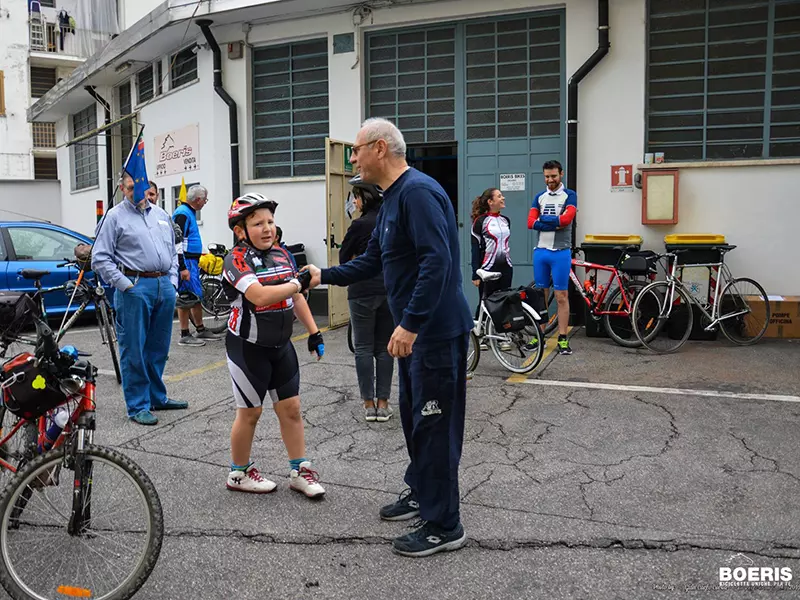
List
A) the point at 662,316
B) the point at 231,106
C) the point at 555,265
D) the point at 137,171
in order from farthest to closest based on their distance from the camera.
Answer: the point at 231,106 → the point at 555,265 → the point at 662,316 → the point at 137,171

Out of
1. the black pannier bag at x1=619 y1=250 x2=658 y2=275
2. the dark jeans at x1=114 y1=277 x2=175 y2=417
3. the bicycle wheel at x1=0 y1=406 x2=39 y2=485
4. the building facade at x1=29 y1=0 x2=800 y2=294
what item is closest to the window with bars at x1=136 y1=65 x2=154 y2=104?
the building facade at x1=29 y1=0 x2=800 y2=294

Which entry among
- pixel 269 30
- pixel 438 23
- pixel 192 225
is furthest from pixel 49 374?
pixel 269 30

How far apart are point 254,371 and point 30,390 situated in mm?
1253

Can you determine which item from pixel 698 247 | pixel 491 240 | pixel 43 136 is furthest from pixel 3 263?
pixel 43 136

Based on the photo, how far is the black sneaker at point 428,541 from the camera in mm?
3543

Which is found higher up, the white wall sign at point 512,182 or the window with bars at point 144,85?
the window with bars at point 144,85

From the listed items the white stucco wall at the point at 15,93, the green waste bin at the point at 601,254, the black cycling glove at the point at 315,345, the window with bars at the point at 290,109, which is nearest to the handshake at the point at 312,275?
the black cycling glove at the point at 315,345

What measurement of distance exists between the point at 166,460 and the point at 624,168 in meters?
7.12

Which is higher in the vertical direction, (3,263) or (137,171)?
(137,171)


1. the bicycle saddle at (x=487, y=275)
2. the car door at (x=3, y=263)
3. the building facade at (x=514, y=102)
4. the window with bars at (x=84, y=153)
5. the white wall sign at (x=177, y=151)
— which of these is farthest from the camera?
the window with bars at (x=84, y=153)

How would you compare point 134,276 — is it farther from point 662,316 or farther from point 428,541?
point 662,316

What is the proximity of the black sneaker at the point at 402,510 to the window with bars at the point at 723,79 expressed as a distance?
23.7ft

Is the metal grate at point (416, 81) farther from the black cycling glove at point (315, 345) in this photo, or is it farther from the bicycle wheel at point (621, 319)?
the black cycling glove at point (315, 345)
